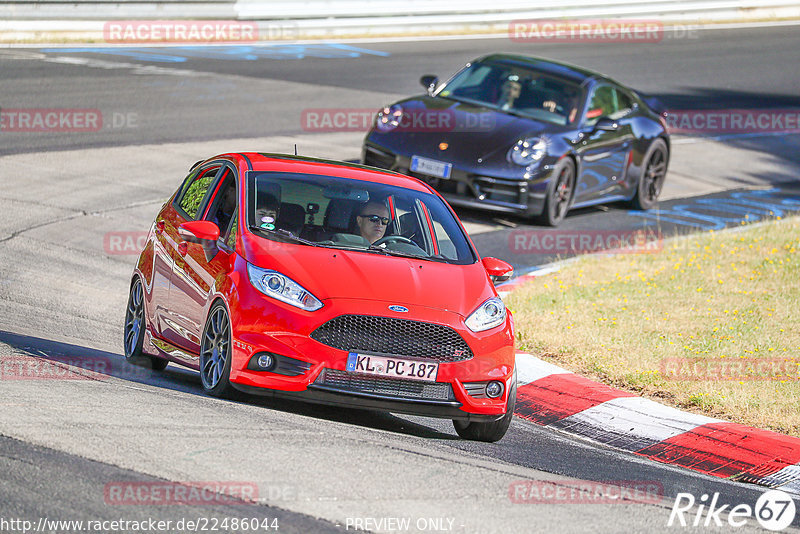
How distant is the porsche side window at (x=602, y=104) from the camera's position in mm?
15492

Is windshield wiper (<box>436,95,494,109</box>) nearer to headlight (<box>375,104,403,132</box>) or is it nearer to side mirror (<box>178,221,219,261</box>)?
headlight (<box>375,104,403,132</box>)

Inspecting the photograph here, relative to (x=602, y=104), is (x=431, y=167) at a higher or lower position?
lower

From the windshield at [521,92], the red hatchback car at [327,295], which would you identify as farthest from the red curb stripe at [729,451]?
the windshield at [521,92]

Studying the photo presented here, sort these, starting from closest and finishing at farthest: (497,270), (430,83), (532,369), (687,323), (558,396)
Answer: (497,270)
(558,396)
(532,369)
(687,323)
(430,83)

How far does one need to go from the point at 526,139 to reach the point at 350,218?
22.6ft

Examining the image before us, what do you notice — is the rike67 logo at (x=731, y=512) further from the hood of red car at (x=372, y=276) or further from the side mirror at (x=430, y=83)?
the side mirror at (x=430, y=83)

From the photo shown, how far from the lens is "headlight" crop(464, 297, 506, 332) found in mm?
7125

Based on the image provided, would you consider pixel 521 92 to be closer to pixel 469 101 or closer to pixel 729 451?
pixel 469 101

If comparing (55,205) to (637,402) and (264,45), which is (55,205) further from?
(264,45)

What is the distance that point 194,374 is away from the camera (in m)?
8.78

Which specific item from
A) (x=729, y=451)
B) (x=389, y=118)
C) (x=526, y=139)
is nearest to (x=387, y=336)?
(x=729, y=451)

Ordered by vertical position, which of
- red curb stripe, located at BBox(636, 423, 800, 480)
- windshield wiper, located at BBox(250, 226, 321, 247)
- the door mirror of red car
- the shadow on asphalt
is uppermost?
windshield wiper, located at BBox(250, 226, 321, 247)

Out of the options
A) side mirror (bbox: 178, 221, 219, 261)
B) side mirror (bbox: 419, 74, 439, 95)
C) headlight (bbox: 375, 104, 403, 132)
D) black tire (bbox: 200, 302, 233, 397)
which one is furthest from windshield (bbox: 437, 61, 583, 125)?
black tire (bbox: 200, 302, 233, 397)

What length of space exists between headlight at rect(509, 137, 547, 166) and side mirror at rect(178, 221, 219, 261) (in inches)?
279
